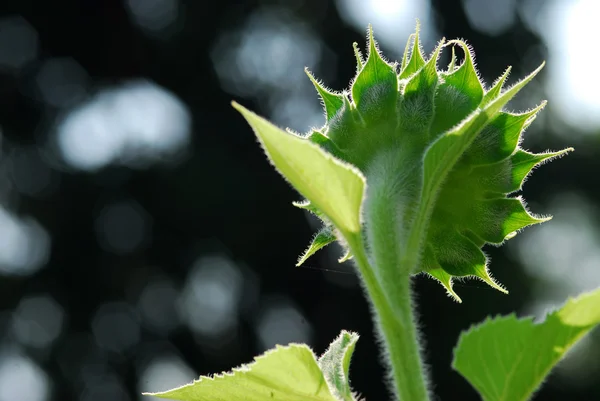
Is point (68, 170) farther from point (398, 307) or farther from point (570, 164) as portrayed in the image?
→ point (398, 307)

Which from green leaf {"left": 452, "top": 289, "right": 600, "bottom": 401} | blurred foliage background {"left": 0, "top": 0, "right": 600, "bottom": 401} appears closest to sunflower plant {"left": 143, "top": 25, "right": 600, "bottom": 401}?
green leaf {"left": 452, "top": 289, "right": 600, "bottom": 401}

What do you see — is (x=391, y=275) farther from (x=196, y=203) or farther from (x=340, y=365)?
(x=196, y=203)

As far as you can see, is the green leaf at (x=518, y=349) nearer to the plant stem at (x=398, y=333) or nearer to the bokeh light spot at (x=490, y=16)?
the plant stem at (x=398, y=333)

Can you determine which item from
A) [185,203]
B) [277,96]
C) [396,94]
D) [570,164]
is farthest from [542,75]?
[396,94]

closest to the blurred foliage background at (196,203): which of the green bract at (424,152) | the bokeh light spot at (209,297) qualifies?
the bokeh light spot at (209,297)

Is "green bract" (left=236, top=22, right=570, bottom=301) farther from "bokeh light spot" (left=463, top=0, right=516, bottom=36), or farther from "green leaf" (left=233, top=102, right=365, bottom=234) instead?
"bokeh light spot" (left=463, top=0, right=516, bottom=36)

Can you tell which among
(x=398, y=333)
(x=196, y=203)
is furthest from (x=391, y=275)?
(x=196, y=203)
